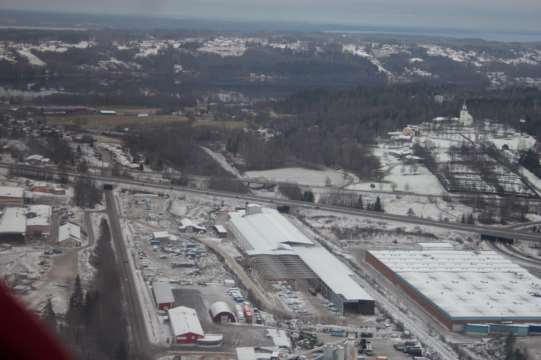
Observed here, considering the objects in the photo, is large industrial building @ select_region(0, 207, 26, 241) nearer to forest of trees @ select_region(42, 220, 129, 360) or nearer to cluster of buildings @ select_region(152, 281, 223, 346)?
forest of trees @ select_region(42, 220, 129, 360)

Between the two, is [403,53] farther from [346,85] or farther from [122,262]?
[122,262]

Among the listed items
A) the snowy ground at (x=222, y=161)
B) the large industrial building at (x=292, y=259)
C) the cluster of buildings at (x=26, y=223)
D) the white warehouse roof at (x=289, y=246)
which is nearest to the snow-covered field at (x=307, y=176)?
the snowy ground at (x=222, y=161)

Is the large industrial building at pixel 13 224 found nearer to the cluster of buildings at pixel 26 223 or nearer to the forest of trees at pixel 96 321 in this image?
the cluster of buildings at pixel 26 223

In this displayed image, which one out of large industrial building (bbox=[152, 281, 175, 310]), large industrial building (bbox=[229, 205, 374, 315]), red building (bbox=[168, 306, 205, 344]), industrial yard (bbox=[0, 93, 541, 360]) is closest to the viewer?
red building (bbox=[168, 306, 205, 344])

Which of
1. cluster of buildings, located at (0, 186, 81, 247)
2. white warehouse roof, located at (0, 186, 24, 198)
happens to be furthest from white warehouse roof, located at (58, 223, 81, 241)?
white warehouse roof, located at (0, 186, 24, 198)

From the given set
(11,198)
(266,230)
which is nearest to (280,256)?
(266,230)

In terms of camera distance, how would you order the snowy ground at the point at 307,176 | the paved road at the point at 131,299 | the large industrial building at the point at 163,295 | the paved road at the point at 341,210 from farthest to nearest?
the snowy ground at the point at 307,176, the paved road at the point at 341,210, the large industrial building at the point at 163,295, the paved road at the point at 131,299
